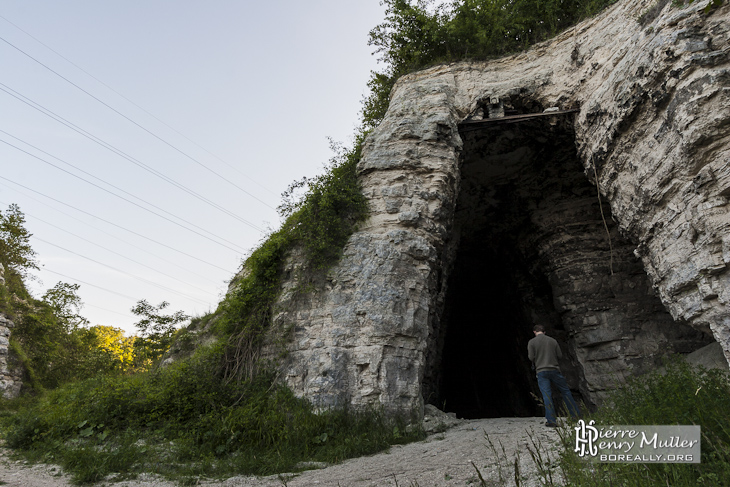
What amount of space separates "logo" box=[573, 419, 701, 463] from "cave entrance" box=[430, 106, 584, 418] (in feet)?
23.5

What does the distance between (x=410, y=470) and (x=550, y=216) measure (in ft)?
28.3

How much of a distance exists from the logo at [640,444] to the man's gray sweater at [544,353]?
2266 millimetres

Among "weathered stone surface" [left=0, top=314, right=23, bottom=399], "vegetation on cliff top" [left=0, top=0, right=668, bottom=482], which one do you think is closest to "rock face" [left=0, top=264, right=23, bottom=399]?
"weathered stone surface" [left=0, top=314, right=23, bottom=399]

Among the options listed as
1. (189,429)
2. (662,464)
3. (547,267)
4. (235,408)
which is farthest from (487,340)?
(662,464)

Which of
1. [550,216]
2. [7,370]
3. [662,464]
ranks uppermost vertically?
[550,216]

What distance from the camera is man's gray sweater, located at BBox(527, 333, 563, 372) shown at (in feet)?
19.5

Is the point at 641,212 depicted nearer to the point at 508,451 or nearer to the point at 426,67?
the point at 508,451

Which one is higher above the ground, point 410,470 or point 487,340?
point 487,340

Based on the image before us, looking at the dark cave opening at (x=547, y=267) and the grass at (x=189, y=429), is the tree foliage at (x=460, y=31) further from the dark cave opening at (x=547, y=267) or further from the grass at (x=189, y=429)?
the grass at (x=189, y=429)

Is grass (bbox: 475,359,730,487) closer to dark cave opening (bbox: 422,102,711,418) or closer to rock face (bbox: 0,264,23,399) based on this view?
dark cave opening (bbox: 422,102,711,418)

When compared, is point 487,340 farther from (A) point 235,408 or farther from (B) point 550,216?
(A) point 235,408

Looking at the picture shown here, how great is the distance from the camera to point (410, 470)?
3.91m

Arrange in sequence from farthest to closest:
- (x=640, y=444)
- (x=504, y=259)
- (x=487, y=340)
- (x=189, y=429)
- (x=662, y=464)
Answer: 1. (x=487, y=340)
2. (x=504, y=259)
3. (x=189, y=429)
4. (x=640, y=444)
5. (x=662, y=464)

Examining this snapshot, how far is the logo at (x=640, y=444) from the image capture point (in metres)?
2.76
